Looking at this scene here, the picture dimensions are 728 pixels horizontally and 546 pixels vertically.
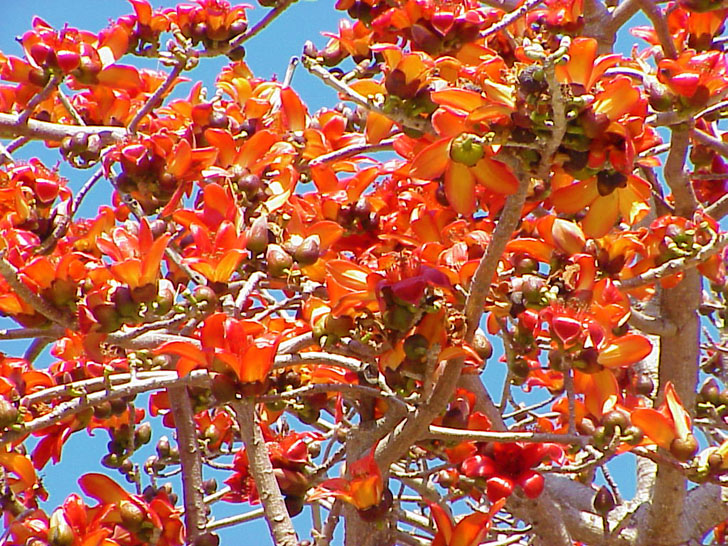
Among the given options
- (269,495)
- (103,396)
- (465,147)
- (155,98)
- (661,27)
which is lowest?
(269,495)

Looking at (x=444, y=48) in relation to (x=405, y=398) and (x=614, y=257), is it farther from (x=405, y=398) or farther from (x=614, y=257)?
(x=405, y=398)

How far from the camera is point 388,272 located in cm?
162

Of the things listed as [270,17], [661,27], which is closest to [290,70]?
[270,17]

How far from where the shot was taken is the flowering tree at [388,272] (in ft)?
5.22

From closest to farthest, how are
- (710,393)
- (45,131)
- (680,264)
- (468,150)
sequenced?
(468,150)
(680,264)
(45,131)
(710,393)

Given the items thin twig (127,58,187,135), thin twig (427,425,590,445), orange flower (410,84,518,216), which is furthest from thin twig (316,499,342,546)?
thin twig (127,58,187,135)

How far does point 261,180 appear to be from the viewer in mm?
2074

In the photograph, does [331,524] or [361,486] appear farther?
[331,524]

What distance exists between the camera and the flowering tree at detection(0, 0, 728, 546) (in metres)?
1.59

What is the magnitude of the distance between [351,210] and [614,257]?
21.1 inches

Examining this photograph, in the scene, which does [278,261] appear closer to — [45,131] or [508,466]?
[508,466]

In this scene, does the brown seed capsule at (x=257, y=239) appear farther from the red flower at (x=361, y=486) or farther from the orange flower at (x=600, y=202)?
the orange flower at (x=600, y=202)

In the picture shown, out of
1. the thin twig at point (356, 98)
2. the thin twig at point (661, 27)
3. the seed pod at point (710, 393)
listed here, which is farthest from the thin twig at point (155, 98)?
the seed pod at point (710, 393)

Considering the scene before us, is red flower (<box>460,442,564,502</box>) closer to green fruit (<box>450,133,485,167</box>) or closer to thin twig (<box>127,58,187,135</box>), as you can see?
green fruit (<box>450,133,485,167</box>)
